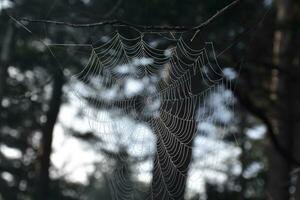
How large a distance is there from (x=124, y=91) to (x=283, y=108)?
605 cm

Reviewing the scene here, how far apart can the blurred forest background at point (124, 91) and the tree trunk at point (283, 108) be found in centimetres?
2

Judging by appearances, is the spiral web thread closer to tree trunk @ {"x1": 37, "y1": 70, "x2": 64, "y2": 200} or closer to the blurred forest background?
the blurred forest background

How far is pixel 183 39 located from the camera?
6891 millimetres

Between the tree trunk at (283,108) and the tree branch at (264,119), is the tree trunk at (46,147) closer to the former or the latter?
the tree trunk at (283,108)

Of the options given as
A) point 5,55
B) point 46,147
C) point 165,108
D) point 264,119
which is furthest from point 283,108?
point 165,108

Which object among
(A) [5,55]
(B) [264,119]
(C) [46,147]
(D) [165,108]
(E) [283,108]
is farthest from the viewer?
(C) [46,147]

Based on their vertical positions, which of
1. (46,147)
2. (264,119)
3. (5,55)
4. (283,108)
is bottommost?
(46,147)

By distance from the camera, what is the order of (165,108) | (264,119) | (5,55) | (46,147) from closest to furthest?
(165,108)
(264,119)
(5,55)
(46,147)

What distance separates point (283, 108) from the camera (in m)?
12.9

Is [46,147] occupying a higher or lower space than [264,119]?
lower

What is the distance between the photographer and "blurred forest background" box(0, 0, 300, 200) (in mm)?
8688

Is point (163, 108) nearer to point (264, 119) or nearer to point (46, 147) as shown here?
point (264, 119)

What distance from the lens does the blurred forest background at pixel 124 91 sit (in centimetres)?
869

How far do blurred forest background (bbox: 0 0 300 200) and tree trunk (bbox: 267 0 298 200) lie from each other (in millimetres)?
20
